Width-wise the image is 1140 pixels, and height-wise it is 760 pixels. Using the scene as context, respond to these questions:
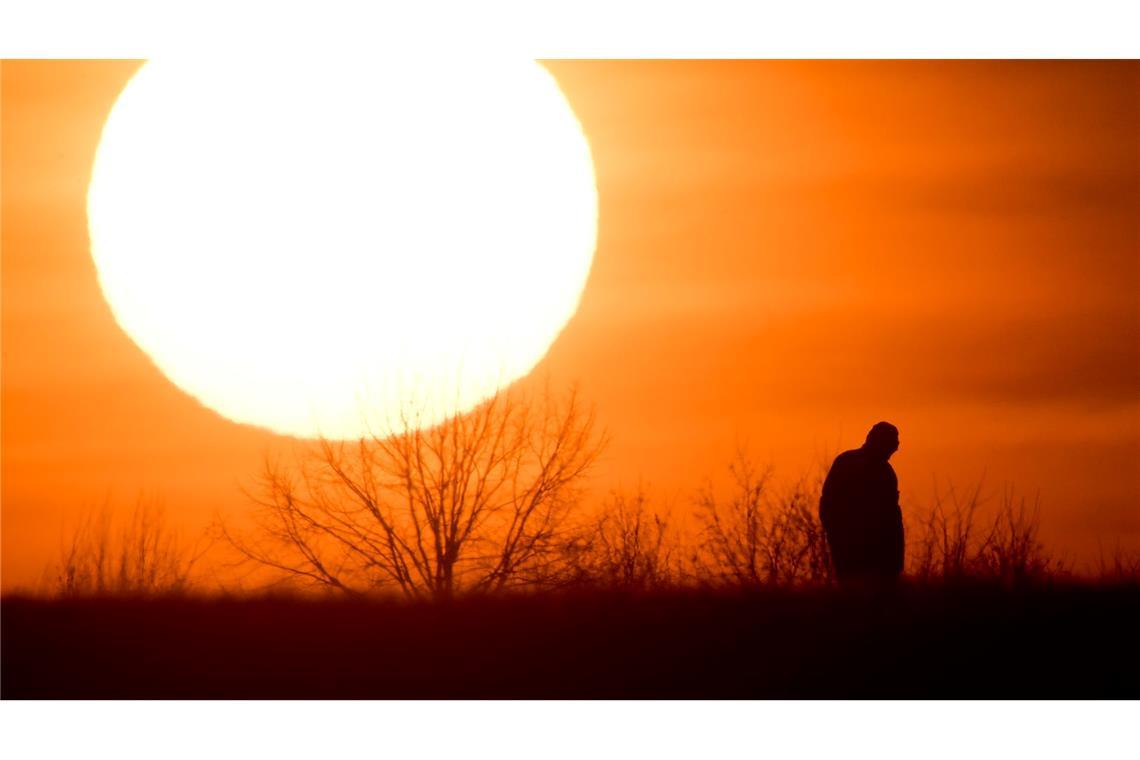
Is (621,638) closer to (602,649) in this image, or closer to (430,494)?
(602,649)

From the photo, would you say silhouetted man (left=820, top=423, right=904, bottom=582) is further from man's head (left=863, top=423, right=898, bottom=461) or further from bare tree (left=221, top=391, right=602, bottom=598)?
bare tree (left=221, top=391, right=602, bottom=598)

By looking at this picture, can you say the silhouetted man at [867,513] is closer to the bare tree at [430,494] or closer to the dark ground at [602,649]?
the dark ground at [602,649]

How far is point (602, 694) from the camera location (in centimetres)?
980

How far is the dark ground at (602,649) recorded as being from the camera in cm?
984

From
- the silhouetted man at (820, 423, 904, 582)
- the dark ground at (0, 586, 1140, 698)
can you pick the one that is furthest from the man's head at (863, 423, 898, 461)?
the dark ground at (0, 586, 1140, 698)

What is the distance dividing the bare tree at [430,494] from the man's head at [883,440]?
847 centimetres

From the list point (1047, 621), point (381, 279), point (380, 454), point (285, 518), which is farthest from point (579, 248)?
point (1047, 621)

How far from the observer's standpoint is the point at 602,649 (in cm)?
1010

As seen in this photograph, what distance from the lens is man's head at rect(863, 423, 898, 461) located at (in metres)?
11.1

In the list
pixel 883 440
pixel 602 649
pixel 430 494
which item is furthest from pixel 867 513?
pixel 430 494

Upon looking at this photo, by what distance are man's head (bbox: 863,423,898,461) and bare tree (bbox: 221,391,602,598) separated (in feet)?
27.8

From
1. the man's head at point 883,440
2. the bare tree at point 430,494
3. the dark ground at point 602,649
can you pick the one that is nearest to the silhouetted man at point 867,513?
the man's head at point 883,440
